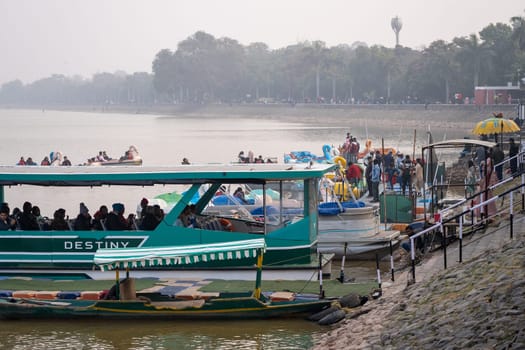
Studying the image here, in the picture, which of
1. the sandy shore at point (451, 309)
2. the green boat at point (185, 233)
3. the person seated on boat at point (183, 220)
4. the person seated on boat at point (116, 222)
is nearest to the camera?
the sandy shore at point (451, 309)

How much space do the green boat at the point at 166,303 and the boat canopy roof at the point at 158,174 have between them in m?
2.19

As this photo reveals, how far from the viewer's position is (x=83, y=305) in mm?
18312

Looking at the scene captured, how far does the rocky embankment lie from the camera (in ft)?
42.9

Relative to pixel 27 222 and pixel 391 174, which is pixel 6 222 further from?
pixel 391 174

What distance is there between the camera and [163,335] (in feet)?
58.1

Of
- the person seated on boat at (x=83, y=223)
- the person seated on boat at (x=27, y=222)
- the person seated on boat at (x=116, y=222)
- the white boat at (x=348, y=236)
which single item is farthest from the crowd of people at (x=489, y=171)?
the person seated on boat at (x=27, y=222)

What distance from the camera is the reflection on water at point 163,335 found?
17.2 m

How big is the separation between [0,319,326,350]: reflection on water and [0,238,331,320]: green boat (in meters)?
0.16

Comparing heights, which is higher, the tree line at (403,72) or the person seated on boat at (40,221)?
the tree line at (403,72)

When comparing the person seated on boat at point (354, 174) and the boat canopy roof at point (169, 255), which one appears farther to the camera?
the person seated on boat at point (354, 174)

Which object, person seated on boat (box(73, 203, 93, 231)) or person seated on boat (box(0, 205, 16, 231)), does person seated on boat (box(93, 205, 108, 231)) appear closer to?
person seated on boat (box(73, 203, 93, 231))

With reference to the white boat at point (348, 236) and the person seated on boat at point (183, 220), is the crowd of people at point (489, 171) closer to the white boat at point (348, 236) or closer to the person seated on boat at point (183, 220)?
the white boat at point (348, 236)

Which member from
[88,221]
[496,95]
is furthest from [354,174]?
[496,95]

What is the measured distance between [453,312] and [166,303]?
6.00m
